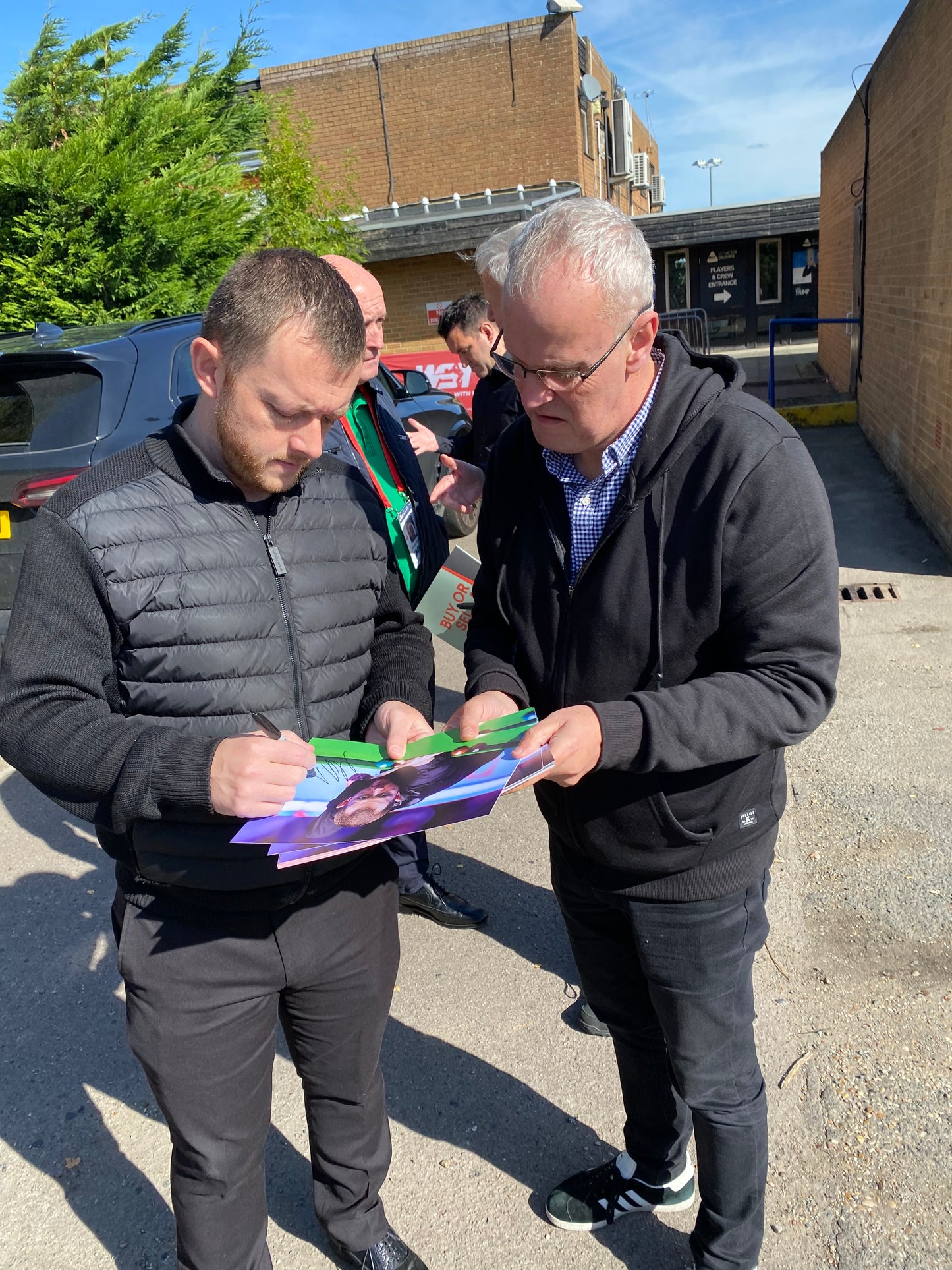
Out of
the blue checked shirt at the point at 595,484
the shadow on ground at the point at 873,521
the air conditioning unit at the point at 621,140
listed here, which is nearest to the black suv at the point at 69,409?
the blue checked shirt at the point at 595,484

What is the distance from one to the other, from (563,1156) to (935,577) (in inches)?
215

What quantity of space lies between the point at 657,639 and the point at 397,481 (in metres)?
1.56

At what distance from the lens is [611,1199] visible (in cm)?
236

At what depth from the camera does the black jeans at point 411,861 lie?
358 cm

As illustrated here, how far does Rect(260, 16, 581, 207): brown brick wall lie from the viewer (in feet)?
79.3

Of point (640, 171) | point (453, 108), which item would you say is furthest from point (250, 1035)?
point (640, 171)

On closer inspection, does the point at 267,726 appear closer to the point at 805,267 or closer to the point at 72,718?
the point at 72,718

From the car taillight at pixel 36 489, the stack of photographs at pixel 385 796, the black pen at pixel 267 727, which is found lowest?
the stack of photographs at pixel 385 796

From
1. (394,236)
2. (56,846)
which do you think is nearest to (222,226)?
(56,846)

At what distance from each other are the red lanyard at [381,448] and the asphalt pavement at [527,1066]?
175 centimetres

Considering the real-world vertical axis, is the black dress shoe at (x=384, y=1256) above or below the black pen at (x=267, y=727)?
below

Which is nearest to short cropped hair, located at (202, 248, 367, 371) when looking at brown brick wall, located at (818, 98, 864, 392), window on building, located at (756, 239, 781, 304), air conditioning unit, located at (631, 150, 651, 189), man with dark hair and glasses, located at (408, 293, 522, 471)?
man with dark hair and glasses, located at (408, 293, 522, 471)

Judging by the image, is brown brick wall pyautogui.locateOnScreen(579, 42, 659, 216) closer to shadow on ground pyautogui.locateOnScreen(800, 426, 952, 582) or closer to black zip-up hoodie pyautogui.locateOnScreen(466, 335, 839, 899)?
shadow on ground pyautogui.locateOnScreen(800, 426, 952, 582)

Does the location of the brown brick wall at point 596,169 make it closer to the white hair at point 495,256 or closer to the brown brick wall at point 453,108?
the brown brick wall at point 453,108
